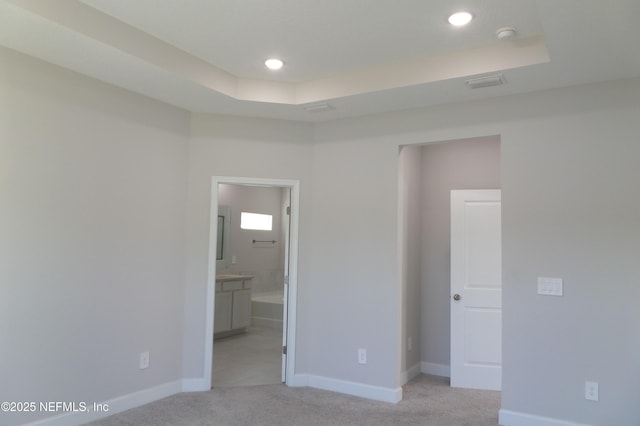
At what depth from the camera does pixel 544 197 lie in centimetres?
361

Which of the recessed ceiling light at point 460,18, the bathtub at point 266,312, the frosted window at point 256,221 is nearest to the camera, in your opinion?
the recessed ceiling light at point 460,18

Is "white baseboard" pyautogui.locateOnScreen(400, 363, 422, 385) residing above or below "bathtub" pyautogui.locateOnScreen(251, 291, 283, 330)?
below

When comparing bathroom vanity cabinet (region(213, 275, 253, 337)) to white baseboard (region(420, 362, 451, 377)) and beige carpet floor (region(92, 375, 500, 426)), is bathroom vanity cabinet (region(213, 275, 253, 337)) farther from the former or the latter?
white baseboard (region(420, 362, 451, 377))

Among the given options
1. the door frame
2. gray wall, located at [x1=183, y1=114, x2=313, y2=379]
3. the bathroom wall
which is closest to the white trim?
gray wall, located at [x1=183, y1=114, x2=313, y2=379]

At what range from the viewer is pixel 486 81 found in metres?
3.50

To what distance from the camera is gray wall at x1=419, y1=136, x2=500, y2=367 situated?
4.94 metres

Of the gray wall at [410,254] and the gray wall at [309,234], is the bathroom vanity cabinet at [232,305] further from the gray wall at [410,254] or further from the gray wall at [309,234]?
the gray wall at [410,254]

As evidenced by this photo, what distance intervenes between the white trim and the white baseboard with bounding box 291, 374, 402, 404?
3.71 ft

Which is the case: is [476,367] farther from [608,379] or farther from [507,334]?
[608,379]

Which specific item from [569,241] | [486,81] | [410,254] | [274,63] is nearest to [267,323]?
[410,254]

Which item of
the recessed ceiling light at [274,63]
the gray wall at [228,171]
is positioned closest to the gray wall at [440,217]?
the gray wall at [228,171]

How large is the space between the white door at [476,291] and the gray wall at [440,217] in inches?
14.3

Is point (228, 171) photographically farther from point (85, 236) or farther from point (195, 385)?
point (195, 385)

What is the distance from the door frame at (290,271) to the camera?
175 inches
